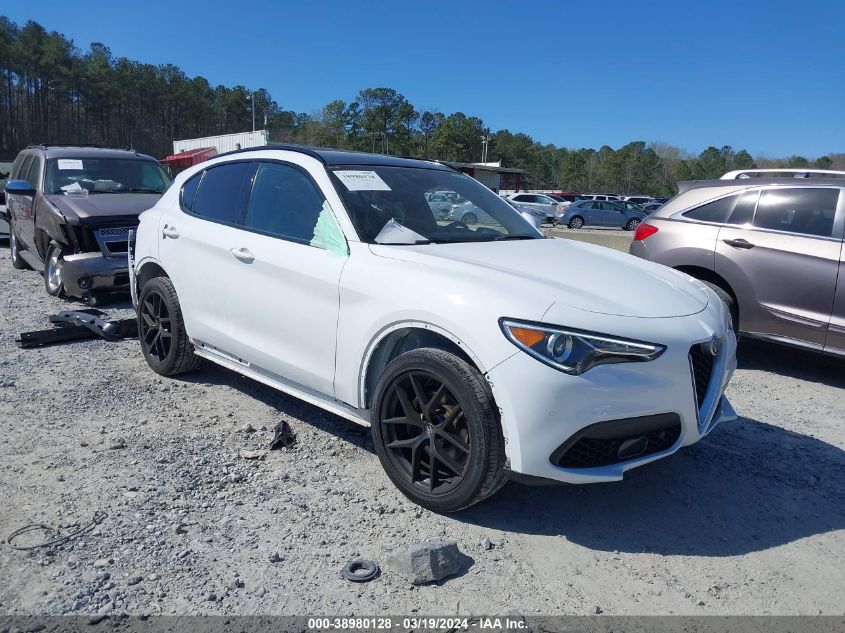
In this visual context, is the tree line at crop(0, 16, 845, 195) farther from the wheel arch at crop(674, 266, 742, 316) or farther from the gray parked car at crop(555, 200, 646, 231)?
the wheel arch at crop(674, 266, 742, 316)

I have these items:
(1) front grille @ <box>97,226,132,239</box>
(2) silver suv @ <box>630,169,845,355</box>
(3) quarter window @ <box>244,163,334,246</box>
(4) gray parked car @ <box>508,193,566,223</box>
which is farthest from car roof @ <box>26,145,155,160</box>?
(4) gray parked car @ <box>508,193,566,223</box>

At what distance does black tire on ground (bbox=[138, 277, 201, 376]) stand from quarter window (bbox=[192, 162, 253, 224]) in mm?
674

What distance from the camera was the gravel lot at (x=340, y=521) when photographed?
2498mm

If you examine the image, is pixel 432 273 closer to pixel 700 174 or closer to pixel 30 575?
pixel 30 575

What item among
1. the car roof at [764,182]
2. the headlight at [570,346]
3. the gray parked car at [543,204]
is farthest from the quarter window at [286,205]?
the gray parked car at [543,204]

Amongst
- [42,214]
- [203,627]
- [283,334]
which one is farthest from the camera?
[42,214]

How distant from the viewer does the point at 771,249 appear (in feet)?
18.6

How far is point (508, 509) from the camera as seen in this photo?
3191 millimetres

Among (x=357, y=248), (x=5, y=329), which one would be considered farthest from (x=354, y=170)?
(x=5, y=329)

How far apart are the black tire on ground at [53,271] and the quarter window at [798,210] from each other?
7.71 meters

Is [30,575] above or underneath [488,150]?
underneath

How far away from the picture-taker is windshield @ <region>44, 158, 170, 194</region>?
8.20m

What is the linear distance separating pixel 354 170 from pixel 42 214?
A: 5.88m

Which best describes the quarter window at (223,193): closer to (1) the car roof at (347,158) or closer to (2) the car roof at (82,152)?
(1) the car roof at (347,158)
